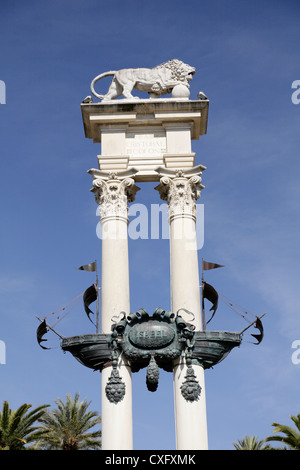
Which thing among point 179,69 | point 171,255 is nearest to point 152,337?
point 171,255

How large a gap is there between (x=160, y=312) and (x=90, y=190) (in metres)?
5.39

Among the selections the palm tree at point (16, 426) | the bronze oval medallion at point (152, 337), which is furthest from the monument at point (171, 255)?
the palm tree at point (16, 426)

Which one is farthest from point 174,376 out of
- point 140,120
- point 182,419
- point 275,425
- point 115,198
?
point 275,425

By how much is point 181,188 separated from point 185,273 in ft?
10.2

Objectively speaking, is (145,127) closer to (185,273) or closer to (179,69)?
(179,69)

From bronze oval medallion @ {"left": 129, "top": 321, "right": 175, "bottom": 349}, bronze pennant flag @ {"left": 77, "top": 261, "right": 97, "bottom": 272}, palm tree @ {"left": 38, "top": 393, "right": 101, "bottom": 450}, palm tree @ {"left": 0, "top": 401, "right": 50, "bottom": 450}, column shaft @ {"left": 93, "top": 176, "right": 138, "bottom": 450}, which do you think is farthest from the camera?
palm tree @ {"left": 38, "top": 393, "right": 101, "bottom": 450}

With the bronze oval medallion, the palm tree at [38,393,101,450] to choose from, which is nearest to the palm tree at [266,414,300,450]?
the palm tree at [38,393,101,450]

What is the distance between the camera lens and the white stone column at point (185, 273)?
2556 cm

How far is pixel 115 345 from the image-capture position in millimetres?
26203

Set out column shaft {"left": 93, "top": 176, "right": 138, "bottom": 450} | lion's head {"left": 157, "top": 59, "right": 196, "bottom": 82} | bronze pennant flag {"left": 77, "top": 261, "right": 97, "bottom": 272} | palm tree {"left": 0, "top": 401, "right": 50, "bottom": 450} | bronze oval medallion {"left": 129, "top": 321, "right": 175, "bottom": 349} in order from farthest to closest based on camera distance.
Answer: palm tree {"left": 0, "top": 401, "right": 50, "bottom": 450}
lion's head {"left": 157, "top": 59, "right": 196, "bottom": 82}
bronze pennant flag {"left": 77, "top": 261, "right": 97, "bottom": 272}
bronze oval medallion {"left": 129, "top": 321, "right": 175, "bottom": 349}
column shaft {"left": 93, "top": 176, "right": 138, "bottom": 450}

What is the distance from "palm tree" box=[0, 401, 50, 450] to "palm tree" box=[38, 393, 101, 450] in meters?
4.62

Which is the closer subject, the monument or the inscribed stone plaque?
the monument

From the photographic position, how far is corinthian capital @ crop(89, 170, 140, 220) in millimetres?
28734

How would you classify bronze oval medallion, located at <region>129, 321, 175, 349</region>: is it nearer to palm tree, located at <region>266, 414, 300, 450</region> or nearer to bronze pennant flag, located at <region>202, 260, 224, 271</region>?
bronze pennant flag, located at <region>202, 260, 224, 271</region>
